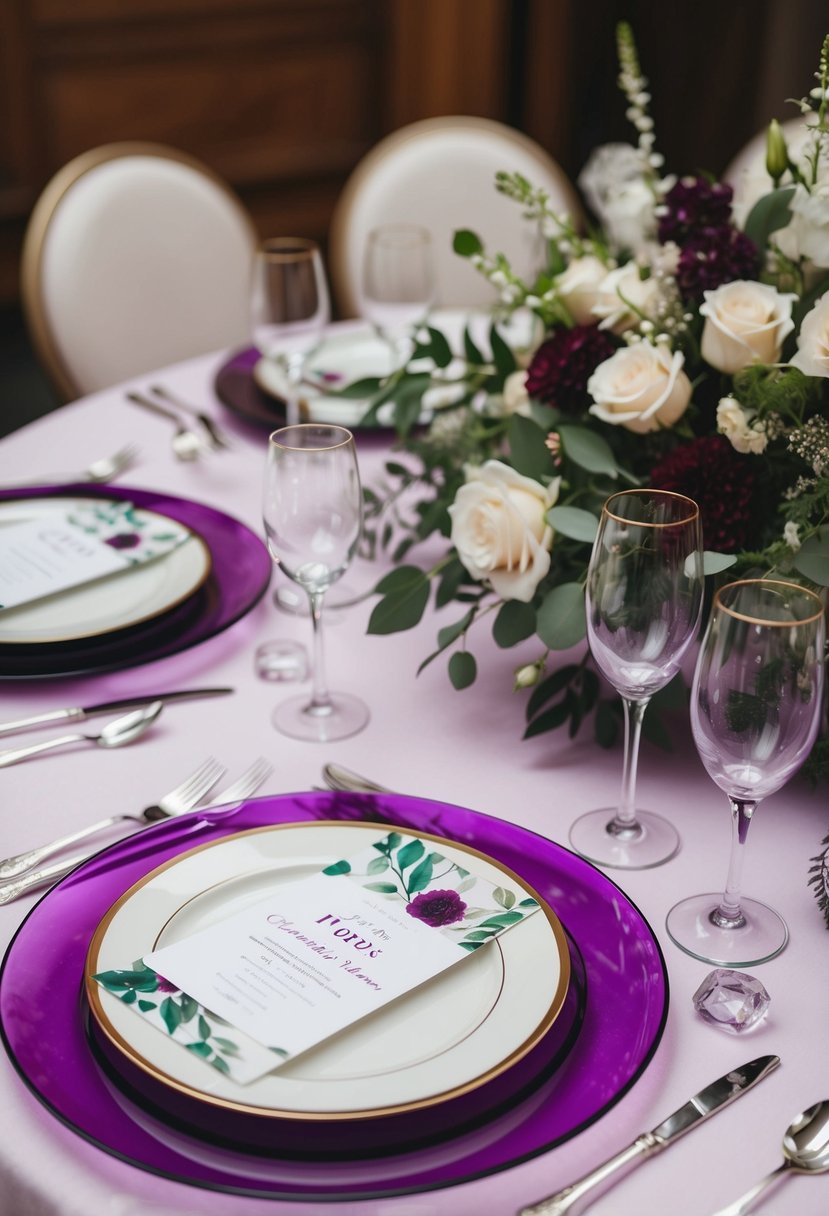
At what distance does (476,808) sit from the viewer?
3.13 feet

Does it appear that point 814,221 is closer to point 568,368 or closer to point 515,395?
point 568,368

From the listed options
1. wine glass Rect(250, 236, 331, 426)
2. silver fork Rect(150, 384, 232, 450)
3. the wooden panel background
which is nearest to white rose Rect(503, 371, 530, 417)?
wine glass Rect(250, 236, 331, 426)

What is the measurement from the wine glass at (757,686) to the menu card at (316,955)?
0.15 metres

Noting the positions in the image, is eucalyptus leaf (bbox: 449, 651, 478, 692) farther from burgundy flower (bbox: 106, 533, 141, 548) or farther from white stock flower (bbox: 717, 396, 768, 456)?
burgundy flower (bbox: 106, 533, 141, 548)

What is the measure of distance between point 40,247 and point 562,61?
2.79 meters

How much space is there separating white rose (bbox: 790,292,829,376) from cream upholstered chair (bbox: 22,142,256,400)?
1464 millimetres

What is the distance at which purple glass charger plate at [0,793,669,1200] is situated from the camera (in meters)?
0.63

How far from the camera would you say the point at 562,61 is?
4.34 metres

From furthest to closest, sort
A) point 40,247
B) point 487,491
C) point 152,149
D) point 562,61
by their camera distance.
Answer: point 562,61 < point 152,149 < point 40,247 < point 487,491

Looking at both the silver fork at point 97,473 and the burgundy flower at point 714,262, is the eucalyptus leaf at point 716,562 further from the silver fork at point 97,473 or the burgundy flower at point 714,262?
the silver fork at point 97,473

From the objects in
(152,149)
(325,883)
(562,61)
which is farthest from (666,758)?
(562,61)

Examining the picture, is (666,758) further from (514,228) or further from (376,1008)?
(514,228)

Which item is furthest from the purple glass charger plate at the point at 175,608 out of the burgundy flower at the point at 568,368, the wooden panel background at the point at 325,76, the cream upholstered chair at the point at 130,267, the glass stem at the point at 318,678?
the wooden panel background at the point at 325,76

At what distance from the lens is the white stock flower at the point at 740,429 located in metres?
0.98
